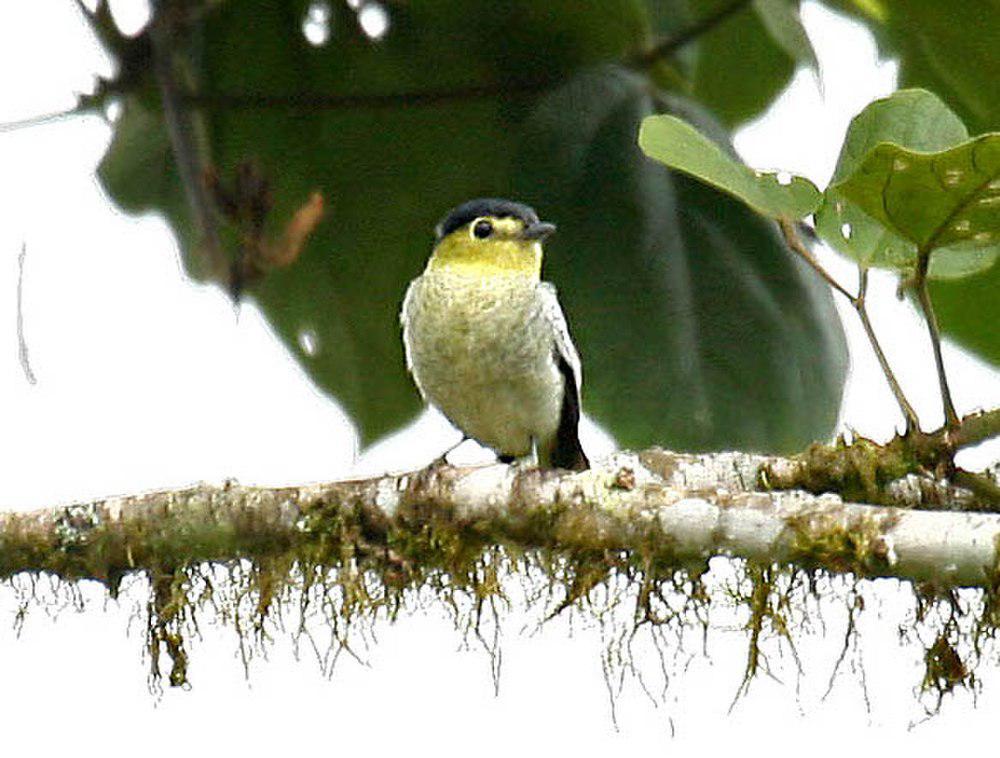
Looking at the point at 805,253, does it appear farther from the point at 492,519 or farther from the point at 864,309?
the point at 492,519

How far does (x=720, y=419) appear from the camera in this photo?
360cm

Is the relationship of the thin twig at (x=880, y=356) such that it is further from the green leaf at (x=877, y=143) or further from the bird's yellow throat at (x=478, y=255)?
the bird's yellow throat at (x=478, y=255)

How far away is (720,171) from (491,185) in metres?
1.33

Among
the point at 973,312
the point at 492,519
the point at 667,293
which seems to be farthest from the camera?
the point at 667,293

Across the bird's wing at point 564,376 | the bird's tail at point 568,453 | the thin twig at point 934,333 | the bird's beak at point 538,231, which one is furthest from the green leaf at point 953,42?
the thin twig at point 934,333

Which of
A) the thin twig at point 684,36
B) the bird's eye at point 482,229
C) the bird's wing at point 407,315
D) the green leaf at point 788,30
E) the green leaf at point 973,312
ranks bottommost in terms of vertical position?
the green leaf at point 973,312

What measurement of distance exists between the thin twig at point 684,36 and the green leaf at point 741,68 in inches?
7.7

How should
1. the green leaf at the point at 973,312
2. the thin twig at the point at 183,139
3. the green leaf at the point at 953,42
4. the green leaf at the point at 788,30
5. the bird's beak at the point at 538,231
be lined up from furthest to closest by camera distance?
1. the bird's beak at the point at 538,231
2. the green leaf at the point at 953,42
3. the green leaf at the point at 973,312
4. the green leaf at the point at 788,30
5. the thin twig at the point at 183,139

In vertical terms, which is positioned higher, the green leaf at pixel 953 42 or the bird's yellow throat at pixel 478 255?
the green leaf at pixel 953 42

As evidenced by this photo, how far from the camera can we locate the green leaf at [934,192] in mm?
2406

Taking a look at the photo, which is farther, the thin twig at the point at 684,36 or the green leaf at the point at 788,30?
the thin twig at the point at 684,36

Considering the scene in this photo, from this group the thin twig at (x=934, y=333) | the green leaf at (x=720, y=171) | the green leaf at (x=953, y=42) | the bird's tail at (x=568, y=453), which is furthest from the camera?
the bird's tail at (x=568, y=453)

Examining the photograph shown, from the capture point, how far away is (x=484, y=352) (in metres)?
3.82

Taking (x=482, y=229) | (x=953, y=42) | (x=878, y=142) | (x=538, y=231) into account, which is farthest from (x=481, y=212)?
(x=878, y=142)
